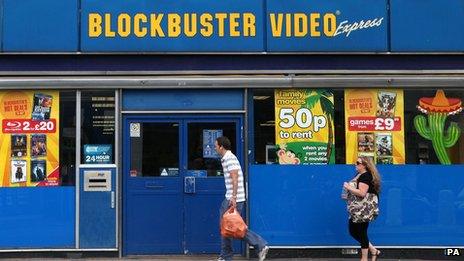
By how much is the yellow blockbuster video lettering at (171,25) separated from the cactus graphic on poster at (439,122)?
2926 mm

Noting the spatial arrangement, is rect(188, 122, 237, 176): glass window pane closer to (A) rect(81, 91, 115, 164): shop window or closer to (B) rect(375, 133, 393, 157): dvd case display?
(A) rect(81, 91, 115, 164): shop window

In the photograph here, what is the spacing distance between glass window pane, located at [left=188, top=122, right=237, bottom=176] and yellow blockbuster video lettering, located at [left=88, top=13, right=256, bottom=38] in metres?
1.41

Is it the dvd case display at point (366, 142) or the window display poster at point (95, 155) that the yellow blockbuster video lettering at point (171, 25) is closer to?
the window display poster at point (95, 155)

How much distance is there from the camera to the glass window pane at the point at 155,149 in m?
9.12

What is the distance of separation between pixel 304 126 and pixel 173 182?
2.19 meters

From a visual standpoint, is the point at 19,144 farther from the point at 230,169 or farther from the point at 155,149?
the point at 230,169

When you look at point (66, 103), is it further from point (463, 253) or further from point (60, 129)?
point (463, 253)

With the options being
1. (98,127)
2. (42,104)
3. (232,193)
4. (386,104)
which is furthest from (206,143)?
(386,104)

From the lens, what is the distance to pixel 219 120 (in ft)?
30.0

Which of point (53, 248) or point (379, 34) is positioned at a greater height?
point (379, 34)

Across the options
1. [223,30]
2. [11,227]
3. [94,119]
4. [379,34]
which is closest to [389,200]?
[379,34]

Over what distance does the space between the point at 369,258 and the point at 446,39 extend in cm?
359

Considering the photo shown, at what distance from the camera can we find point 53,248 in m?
8.91

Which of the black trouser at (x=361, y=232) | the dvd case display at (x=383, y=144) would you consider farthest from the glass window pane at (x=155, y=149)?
the dvd case display at (x=383, y=144)
